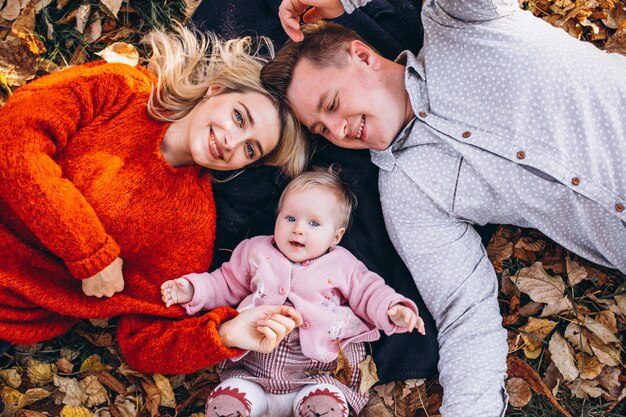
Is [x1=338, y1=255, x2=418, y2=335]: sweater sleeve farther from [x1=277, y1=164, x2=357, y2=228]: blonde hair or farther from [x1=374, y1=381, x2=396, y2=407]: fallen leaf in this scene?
[x1=374, y1=381, x2=396, y2=407]: fallen leaf

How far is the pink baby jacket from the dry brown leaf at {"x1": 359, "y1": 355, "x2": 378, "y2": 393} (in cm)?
18

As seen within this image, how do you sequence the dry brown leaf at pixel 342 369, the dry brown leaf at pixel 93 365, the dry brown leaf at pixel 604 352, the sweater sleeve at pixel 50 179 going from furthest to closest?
the dry brown leaf at pixel 93 365 < the dry brown leaf at pixel 604 352 < the dry brown leaf at pixel 342 369 < the sweater sleeve at pixel 50 179

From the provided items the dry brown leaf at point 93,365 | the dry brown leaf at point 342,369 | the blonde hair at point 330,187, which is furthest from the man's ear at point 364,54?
the dry brown leaf at point 93,365

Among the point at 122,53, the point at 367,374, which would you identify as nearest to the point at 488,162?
the point at 367,374

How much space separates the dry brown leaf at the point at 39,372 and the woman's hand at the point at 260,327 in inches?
45.5

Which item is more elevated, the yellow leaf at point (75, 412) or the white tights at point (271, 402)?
the white tights at point (271, 402)

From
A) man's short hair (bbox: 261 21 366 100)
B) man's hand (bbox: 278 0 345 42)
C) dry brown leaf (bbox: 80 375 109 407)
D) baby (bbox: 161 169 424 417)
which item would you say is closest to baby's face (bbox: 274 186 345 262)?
baby (bbox: 161 169 424 417)

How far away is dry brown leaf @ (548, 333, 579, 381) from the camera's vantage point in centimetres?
356

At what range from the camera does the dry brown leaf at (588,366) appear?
11.6 feet

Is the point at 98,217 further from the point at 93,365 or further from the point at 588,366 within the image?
the point at 588,366

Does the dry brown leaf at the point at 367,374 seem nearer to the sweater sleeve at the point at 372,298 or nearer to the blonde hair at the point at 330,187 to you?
the sweater sleeve at the point at 372,298

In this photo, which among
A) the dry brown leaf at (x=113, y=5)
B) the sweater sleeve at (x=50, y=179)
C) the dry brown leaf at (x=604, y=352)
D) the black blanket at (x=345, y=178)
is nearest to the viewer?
the sweater sleeve at (x=50, y=179)

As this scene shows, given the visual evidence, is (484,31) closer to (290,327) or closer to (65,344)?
(290,327)

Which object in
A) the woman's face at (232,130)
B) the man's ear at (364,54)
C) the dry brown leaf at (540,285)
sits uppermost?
the man's ear at (364,54)
